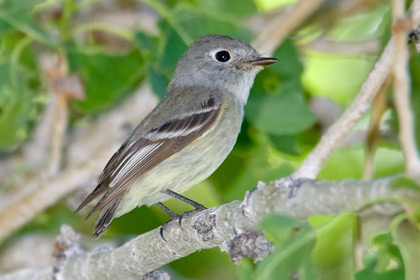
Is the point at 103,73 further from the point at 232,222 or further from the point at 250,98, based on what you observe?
the point at 232,222

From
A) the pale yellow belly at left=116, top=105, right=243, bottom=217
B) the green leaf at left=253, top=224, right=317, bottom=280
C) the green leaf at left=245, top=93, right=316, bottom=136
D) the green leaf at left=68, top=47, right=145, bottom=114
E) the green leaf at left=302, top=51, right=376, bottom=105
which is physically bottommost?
the green leaf at left=253, top=224, right=317, bottom=280

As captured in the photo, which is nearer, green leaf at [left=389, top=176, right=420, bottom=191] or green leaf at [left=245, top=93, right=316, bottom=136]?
green leaf at [left=389, top=176, right=420, bottom=191]

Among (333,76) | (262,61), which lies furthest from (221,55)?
(333,76)

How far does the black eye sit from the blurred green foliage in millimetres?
143

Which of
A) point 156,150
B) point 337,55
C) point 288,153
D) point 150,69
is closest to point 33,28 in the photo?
point 150,69

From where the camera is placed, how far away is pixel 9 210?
4414 millimetres

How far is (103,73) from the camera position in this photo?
4.58 m

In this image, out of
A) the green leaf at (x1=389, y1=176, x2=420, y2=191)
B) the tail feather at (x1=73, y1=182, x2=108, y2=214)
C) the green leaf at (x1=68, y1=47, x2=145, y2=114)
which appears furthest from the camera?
the green leaf at (x1=68, y1=47, x2=145, y2=114)

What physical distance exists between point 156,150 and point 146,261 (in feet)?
2.69

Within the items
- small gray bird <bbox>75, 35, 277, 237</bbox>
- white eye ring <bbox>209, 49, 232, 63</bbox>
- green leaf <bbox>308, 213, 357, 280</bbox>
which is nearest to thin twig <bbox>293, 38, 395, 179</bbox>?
small gray bird <bbox>75, 35, 277, 237</bbox>

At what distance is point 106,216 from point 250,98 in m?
1.35

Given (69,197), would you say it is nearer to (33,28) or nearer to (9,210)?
(9,210)

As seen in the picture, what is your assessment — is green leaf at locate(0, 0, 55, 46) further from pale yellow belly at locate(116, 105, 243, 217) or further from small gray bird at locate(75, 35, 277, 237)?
pale yellow belly at locate(116, 105, 243, 217)

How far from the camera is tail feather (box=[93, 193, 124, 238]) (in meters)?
3.38
